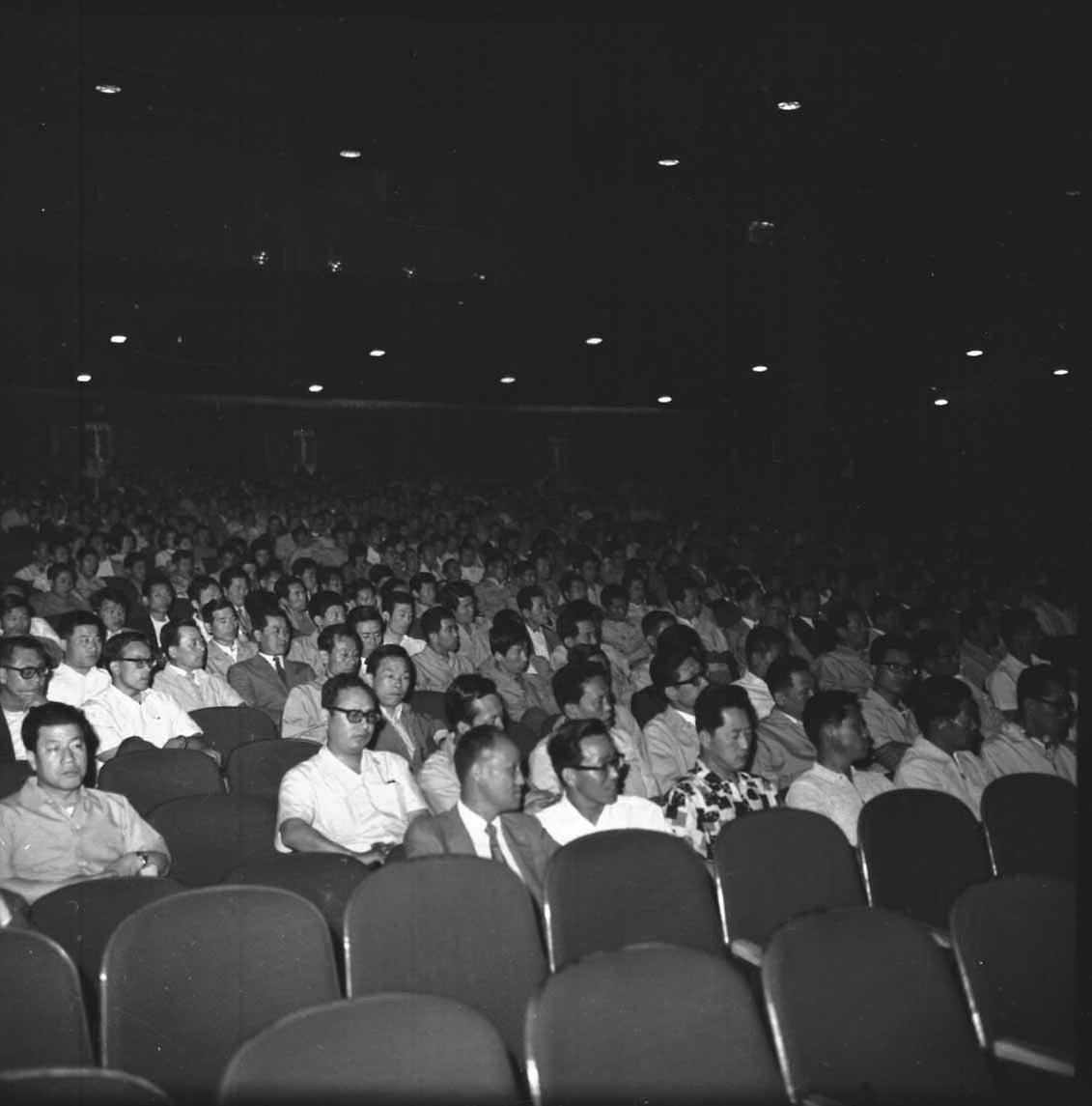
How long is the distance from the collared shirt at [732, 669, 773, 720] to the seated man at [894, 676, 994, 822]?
53.6 inches

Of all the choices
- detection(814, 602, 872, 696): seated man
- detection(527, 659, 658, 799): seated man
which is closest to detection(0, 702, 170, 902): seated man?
detection(527, 659, 658, 799): seated man

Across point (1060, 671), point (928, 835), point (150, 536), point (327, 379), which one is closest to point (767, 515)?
point (327, 379)

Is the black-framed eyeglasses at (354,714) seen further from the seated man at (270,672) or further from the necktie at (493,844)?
the seated man at (270,672)

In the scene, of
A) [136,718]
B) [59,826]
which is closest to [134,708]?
[136,718]

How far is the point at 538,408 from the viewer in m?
21.1

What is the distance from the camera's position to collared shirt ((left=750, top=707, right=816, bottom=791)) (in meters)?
5.13

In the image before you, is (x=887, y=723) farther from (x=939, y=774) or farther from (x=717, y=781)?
(x=717, y=781)

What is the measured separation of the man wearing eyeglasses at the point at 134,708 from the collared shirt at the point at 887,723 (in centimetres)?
329

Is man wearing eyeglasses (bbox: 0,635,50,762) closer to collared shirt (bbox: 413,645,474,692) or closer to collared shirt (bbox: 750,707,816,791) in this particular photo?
collared shirt (bbox: 413,645,474,692)

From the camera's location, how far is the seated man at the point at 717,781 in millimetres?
4008

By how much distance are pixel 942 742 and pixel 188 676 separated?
3.65 metres

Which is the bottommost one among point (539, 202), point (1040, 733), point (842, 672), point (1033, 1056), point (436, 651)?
point (1033, 1056)

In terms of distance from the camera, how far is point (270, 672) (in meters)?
6.23

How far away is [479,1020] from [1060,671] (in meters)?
A: 3.78
